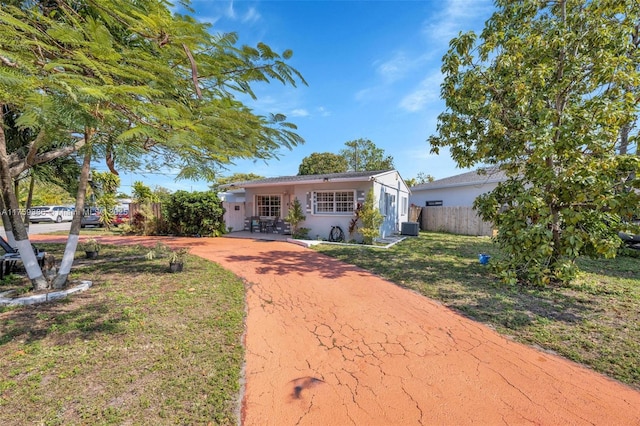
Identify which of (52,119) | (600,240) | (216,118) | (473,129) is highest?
(473,129)

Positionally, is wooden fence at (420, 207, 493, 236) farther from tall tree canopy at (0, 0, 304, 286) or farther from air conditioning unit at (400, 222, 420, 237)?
tall tree canopy at (0, 0, 304, 286)

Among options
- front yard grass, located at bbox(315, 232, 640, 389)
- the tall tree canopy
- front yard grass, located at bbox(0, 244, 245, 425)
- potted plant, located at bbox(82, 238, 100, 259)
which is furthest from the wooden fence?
potted plant, located at bbox(82, 238, 100, 259)

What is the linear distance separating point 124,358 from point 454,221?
55.7 feet

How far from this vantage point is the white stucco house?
11828 millimetres

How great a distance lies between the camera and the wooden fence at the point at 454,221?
14773mm

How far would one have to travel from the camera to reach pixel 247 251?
31.4ft

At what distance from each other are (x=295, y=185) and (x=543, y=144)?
982 cm

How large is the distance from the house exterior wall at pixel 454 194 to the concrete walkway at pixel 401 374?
14.8 meters

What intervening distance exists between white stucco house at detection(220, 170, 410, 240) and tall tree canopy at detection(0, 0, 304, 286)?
7589mm

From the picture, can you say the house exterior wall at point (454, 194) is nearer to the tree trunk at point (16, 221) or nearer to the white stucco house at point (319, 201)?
the white stucco house at point (319, 201)

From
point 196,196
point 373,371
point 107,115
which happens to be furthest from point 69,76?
point 196,196

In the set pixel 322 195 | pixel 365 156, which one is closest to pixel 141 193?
pixel 322 195

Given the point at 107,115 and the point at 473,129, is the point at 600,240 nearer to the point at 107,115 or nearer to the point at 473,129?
the point at 473,129

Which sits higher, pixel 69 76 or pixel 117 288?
pixel 69 76
